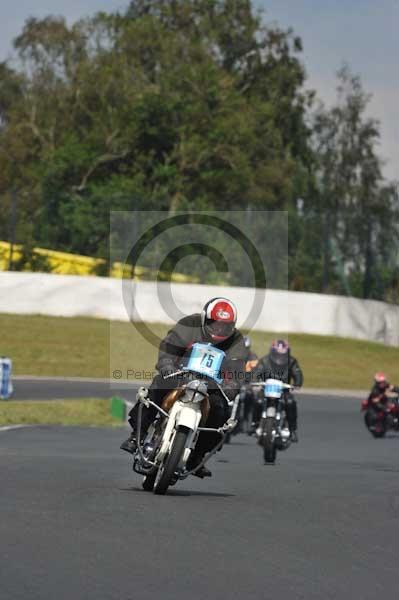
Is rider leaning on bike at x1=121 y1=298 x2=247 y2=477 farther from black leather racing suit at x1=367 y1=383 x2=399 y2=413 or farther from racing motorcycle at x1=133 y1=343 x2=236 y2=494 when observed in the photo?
black leather racing suit at x1=367 y1=383 x2=399 y2=413

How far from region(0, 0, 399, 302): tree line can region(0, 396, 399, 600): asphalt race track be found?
38.6 m

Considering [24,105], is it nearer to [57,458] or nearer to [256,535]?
[57,458]

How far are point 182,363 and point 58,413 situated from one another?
17.0 meters

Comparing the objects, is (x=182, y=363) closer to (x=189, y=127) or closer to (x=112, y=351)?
(x=112, y=351)

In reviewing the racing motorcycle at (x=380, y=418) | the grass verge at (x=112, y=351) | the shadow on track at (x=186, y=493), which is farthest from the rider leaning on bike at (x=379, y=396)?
the shadow on track at (x=186, y=493)

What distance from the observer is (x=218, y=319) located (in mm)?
11070

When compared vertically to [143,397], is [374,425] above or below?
below

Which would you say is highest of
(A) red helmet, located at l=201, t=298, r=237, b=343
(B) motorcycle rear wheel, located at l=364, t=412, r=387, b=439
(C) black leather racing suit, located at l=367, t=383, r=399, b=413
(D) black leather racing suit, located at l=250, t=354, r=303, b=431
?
(A) red helmet, located at l=201, t=298, r=237, b=343

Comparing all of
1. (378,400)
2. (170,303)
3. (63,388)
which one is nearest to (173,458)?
(378,400)

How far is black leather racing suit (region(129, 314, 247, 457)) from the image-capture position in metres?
11.1

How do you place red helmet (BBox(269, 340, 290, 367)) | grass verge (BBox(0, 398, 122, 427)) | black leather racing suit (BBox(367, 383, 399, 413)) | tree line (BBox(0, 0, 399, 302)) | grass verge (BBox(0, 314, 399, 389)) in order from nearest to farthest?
red helmet (BBox(269, 340, 290, 367))
grass verge (BBox(0, 398, 122, 427))
black leather racing suit (BBox(367, 383, 399, 413))
grass verge (BBox(0, 314, 399, 389))
tree line (BBox(0, 0, 399, 302))

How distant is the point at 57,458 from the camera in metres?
15.3

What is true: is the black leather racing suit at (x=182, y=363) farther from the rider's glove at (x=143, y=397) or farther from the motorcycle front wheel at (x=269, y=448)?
the motorcycle front wheel at (x=269, y=448)

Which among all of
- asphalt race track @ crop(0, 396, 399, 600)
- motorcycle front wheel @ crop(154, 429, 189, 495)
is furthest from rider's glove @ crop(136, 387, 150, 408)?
asphalt race track @ crop(0, 396, 399, 600)
